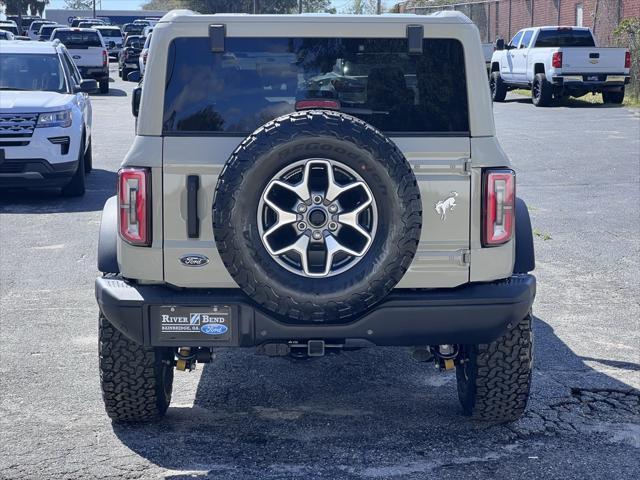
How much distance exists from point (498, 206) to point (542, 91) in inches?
912

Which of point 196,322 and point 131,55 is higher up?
point 196,322

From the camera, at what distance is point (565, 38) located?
29016 mm

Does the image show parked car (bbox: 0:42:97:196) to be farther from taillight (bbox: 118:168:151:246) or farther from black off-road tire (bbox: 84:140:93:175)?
taillight (bbox: 118:168:151:246)

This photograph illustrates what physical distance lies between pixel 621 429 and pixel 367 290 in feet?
5.20

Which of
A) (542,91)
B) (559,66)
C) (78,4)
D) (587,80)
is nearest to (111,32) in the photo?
(542,91)

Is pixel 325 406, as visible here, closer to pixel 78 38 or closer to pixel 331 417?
pixel 331 417

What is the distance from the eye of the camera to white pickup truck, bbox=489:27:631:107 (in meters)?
26.5

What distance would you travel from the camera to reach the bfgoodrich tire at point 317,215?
466 cm

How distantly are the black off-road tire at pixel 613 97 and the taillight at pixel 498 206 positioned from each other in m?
23.7

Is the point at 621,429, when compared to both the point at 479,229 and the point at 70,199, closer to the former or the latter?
the point at 479,229

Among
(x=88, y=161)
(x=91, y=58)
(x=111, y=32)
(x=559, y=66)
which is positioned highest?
(x=559, y=66)

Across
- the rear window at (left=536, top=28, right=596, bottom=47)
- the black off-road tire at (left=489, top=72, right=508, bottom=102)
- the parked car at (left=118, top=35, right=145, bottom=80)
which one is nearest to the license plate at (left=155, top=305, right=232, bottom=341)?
the rear window at (left=536, top=28, right=596, bottom=47)

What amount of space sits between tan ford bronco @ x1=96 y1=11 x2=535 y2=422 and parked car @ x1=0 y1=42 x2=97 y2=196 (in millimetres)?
7620

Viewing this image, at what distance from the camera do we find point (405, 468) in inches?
194
